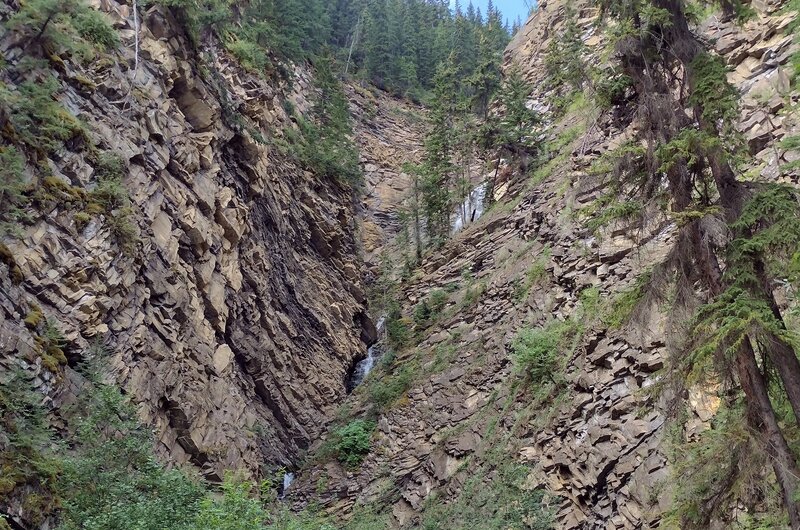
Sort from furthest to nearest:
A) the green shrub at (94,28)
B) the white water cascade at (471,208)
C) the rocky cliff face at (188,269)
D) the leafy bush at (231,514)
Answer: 1. the white water cascade at (471,208)
2. the green shrub at (94,28)
3. the rocky cliff face at (188,269)
4. the leafy bush at (231,514)

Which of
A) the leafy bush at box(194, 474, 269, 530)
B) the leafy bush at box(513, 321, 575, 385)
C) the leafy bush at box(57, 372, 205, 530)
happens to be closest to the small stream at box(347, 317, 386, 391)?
the leafy bush at box(513, 321, 575, 385)

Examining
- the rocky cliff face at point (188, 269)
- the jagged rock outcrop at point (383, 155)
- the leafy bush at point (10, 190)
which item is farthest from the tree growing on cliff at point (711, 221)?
the jagged rock outcrop at point (383, 155)

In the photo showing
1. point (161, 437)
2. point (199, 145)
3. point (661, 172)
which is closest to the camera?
point (661, 172)

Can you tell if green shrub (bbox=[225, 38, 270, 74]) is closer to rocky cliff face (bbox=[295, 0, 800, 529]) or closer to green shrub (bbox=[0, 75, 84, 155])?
green shrub (bbox=[0, 75, 84, 155])

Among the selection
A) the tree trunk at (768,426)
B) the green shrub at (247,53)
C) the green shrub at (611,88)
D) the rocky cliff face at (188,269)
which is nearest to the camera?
the tree trunk at (768,426)

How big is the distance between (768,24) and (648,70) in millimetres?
11259

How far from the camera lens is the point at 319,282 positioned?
27500 millimetres

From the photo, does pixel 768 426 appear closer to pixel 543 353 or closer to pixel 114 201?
pixel 543 353

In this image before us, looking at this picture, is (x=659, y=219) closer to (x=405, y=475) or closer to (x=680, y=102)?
(x=680, y=102)

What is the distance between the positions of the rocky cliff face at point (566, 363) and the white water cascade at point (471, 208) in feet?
19.5

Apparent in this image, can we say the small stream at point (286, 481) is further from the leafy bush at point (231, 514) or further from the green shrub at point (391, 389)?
Result: the leafy bush at point (231, 514)

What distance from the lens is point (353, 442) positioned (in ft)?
67.2

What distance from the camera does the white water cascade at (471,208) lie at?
31897mm

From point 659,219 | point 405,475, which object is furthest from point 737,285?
point 405,475
